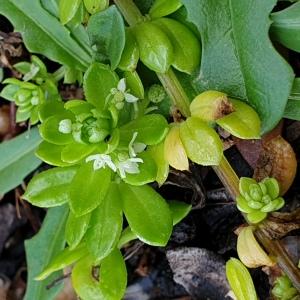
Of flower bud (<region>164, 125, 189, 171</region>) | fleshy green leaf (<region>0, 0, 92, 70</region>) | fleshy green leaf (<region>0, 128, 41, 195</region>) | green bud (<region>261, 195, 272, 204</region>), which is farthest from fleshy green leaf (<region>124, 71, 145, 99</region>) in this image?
fleshy green leaf (<region>0, 128, 41, 195</region>)

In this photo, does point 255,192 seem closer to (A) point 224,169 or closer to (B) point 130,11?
(A) point 224,169

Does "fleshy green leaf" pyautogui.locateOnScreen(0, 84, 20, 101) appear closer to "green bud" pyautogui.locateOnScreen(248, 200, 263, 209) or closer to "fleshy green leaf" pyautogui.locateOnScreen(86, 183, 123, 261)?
"fleshy green leaf" pyautogui.locateOnScreen(86, 183, 123, 261)

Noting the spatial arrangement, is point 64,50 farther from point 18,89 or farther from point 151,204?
point 151,204

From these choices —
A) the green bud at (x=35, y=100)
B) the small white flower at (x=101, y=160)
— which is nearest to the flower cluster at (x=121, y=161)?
the small white flower at (x=101, y=160)

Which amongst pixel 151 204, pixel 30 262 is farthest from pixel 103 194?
pixel 30 262

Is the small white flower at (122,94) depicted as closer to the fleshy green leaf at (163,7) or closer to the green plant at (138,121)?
the green plant at (138,121)

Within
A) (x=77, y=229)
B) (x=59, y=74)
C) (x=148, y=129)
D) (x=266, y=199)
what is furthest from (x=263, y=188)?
(x=59, y=74)
